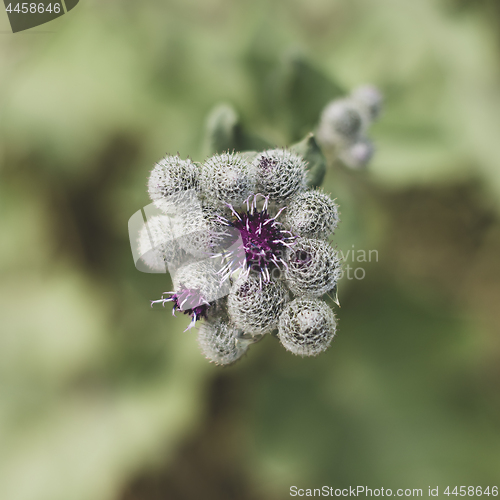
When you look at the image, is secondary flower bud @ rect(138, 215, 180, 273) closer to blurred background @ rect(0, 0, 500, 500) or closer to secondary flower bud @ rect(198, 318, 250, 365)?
secondary flower bud @ rect(198, 318, 250, 365)

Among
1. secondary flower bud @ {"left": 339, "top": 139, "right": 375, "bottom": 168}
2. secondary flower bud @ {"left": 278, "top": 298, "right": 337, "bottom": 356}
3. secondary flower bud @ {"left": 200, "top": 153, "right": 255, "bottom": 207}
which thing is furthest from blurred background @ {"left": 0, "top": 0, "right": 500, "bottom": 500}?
secondary flower bud @ {"left": 278, "top": 298, "right": 337, "bottom": 356}

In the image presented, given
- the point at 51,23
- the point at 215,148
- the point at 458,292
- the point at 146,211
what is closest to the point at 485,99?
the point at 458,292

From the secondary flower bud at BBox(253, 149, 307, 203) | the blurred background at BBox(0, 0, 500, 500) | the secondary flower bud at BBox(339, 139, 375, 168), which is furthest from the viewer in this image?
the blurred background at BBox(0, 0, 500, 500)

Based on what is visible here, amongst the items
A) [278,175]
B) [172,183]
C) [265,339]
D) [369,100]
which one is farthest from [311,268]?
[265,339]

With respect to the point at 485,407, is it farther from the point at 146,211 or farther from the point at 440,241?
the point at 146,211

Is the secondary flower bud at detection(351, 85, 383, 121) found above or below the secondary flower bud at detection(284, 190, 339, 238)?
above

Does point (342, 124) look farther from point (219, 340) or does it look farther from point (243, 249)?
point (219, 340)

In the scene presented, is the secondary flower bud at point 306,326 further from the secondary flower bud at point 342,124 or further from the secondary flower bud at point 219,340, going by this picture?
the secondary flower bud at point 342,124

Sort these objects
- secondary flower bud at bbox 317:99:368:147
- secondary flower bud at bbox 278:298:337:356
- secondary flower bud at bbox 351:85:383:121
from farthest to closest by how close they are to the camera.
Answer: secondary flower bud at bbox 351:85:383:121 → secondary flower bud at bbox 317:99:368:147 → secondary flower bud at bbox 278:298:337:356

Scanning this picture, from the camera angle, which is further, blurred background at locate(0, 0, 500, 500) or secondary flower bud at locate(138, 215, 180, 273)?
blurred background at locate(0, 0, 500, 500)
